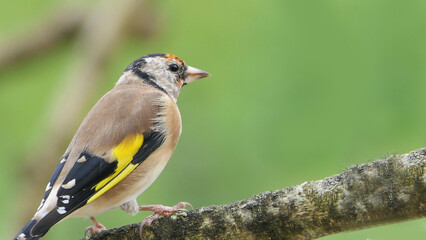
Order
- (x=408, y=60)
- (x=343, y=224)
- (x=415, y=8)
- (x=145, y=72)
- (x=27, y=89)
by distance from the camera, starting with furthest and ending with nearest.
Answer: (x=27, y=89), (x=415, y=8), (x=408, y=60), (x=145, y=72), (x=343, y=224)

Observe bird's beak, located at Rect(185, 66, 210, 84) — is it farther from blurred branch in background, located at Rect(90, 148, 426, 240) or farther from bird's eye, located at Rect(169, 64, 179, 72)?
blurred branch in background, located at Rect(90, 148, 426, 240)

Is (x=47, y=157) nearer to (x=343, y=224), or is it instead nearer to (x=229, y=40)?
(x=229, y=40)

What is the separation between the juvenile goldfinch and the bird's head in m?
0.34

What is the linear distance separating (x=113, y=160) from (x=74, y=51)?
396cm

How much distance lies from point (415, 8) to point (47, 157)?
3558mm

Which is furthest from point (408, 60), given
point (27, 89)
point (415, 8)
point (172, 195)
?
point (27, 89)

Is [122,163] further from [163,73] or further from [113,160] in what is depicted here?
[163,73]

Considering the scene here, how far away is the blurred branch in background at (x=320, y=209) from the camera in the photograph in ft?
6.64

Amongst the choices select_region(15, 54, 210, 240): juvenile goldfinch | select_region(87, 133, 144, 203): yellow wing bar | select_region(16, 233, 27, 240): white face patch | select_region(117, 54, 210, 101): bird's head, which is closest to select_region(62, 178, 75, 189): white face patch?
select_region(15, 54, 210, 240): juvenile goldfinch

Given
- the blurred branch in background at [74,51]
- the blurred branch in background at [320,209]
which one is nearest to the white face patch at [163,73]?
the blurred branch in background at [320,209]

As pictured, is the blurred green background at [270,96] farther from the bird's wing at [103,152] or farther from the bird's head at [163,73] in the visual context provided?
the bird's wing at [103,152]

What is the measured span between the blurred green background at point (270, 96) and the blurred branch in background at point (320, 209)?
245 cm

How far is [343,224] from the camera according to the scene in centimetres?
219

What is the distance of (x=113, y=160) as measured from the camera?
307cm
